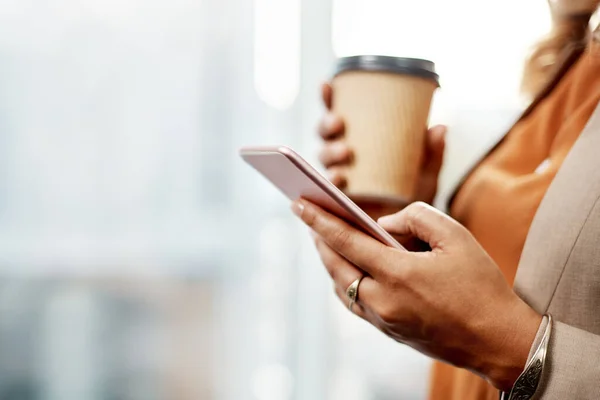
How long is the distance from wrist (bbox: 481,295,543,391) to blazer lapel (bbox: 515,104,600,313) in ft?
0.13

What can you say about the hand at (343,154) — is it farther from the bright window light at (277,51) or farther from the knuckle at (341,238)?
the bright window light at (277,51)

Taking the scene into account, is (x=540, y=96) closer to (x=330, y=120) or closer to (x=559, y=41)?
(x=559, y=41)

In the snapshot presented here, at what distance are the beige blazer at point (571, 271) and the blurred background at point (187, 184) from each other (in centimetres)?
106

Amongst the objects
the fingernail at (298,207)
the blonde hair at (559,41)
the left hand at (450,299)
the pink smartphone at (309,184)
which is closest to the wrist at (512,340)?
the left hand at (450,299)

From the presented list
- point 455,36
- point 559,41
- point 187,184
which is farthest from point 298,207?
point 455,36

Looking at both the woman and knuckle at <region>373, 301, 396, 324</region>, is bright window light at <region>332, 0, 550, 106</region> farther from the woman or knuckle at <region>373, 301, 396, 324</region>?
knuckle at <region>373, 301, 396, 324</region>

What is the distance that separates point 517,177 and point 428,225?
0.76ft

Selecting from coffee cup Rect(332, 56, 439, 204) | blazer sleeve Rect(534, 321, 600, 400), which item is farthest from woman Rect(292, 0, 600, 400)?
coffee cup Rect(332, 56, 439, 204)

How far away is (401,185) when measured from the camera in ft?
2.61

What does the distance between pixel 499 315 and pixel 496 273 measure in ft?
0.13

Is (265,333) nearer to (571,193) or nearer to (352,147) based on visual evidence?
(352,147)

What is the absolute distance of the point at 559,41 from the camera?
0.97 m

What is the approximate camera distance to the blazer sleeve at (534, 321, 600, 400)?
60cm

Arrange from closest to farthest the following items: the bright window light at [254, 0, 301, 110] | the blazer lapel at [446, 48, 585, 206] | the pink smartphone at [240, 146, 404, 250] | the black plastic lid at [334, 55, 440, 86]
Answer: the pink smartphone at [240, 146, 404, 250]
the black plastic lid at [334, 55, 440, 86]
the blazer lapel at [446, 48, 585, 206]
the bright window light at [254, 0, 301, 110]
